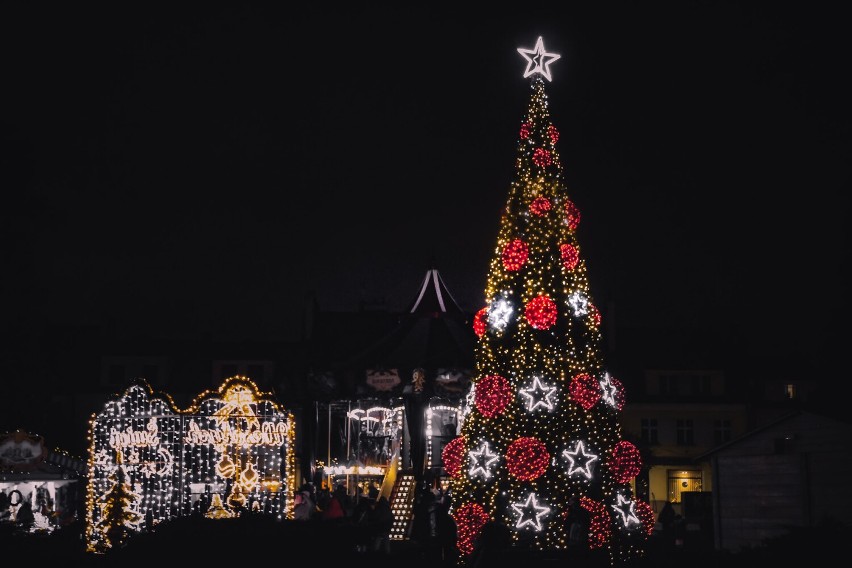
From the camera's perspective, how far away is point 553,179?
2270cm

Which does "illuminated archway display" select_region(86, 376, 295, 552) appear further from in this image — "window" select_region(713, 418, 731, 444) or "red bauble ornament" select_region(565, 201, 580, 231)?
"window" select_region(713, 418, 731, 444)

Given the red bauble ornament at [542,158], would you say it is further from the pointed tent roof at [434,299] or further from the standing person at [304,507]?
the pointed tent roof at [434,299]

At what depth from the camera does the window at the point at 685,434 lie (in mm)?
47656

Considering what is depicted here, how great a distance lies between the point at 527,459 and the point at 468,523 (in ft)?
5.89

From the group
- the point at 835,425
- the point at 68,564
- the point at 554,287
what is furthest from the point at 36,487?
the point at 835,425

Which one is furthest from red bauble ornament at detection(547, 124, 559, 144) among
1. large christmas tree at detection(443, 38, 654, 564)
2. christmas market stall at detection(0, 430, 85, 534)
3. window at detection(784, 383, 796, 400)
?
window at detection(784, 383, 796, 400)

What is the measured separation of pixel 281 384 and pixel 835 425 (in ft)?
61.5

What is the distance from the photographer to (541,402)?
71.3ft

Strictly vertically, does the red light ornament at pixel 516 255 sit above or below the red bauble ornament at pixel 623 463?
above

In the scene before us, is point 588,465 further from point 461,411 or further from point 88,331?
point 88,331

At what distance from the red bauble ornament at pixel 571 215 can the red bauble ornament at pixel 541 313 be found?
1777mm

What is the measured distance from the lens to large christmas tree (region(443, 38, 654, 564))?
2145 centimetres

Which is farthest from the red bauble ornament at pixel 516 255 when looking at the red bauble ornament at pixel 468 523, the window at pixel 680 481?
the window at pixel 680 481

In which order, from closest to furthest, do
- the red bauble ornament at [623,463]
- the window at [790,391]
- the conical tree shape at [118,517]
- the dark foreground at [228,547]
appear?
the dark foreground at [228,547], the conical tree shape at [118,517], the red bauble ornament at [623,463], the window at [790,391]
